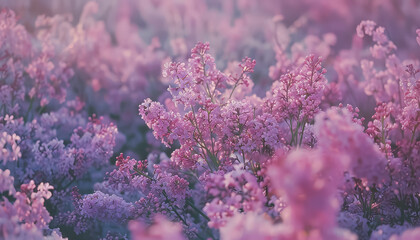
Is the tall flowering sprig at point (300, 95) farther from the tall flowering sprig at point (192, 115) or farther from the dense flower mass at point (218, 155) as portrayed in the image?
the tall flowering sprig at point (192, 115)

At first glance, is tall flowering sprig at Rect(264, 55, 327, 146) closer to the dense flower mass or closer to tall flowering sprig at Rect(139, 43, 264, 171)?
the dense flower mass

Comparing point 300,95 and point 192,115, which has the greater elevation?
point 300,95

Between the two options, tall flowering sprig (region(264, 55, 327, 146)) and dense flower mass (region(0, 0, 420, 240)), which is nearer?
dense flower mass (region(0, 0, 420, 240))

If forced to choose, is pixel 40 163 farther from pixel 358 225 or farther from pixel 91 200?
pixel 358 225

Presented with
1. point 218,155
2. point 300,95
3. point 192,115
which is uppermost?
point 218,155

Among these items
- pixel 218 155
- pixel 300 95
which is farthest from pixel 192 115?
pixel 218 155

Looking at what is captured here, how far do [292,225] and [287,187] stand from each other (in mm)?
210

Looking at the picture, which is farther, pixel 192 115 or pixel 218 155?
pixel 218 155

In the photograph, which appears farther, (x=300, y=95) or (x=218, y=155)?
(x=218, y=155)

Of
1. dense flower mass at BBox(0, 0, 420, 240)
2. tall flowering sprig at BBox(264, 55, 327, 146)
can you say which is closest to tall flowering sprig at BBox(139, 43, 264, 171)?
dense flower mass at BBox(0, 0, 420, 240)

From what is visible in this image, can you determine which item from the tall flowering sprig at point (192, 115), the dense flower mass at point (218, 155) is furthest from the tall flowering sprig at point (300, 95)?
the tall flowering sprig at point (192, 115)

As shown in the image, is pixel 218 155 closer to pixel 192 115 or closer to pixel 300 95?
pixel 192 115

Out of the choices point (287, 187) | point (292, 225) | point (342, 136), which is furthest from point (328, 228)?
point (342, 136)

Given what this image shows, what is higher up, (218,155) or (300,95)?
(218,155)
